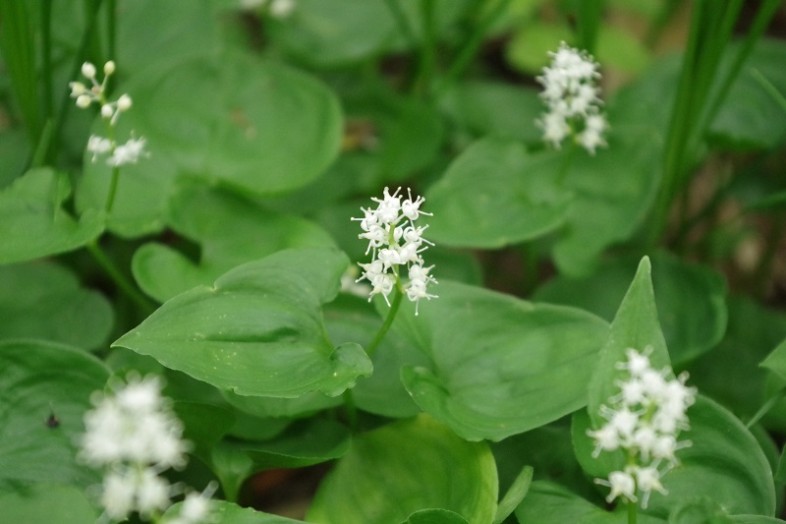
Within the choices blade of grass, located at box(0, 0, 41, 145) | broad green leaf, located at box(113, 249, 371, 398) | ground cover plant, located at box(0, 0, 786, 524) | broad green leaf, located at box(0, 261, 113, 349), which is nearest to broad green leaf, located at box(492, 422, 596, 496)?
ground cover plant, located at box(0, 0, 786, 524)

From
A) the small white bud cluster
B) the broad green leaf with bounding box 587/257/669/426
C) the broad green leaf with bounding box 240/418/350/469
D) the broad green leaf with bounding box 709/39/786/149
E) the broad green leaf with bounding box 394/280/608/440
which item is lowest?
the broad green leaf with bounding box 240/418/350/469

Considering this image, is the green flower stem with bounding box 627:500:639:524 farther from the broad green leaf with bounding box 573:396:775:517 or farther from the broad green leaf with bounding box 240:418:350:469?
the broad green leaf with bounding box 240:418:350:469

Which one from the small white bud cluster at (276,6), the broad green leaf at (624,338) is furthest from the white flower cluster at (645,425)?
the small white bud cluster at (276,6)

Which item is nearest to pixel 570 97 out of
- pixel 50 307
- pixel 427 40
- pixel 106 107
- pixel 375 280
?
pixel 427 40

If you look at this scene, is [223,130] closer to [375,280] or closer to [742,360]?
[375,280]

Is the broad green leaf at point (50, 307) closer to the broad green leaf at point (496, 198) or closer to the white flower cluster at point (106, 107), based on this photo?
the white flower cluster at point (106, 107)
